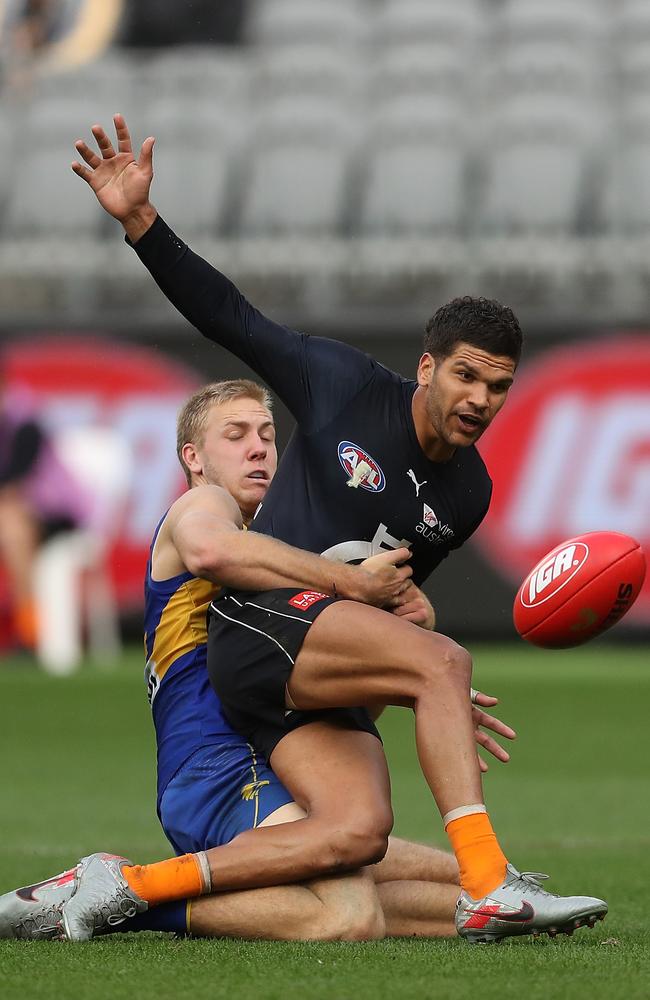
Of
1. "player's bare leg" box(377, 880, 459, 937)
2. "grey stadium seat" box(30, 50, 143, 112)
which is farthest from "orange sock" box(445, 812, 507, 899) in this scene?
"grey stadium seat" box(30, 50, 143, 112)

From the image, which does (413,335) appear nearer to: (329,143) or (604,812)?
(329,143)

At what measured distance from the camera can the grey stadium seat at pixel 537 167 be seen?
662 inches

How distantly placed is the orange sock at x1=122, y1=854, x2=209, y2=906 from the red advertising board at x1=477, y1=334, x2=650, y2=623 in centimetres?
1023

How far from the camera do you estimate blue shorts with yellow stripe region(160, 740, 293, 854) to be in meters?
4.52

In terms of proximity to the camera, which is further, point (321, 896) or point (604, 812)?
point (604, 812)

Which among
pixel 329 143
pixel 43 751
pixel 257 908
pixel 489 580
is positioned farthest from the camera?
pixel 329 143

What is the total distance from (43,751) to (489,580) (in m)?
5.34

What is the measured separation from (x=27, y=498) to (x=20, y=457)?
0.37 meters

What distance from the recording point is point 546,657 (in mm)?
14961

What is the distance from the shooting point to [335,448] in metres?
4.67

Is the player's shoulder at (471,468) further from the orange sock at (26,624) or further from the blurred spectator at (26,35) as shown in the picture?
the blurred spectator at (26,35)

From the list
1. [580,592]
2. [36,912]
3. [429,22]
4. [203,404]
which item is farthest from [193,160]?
[36,912]

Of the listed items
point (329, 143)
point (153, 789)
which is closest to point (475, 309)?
point (153, 789)

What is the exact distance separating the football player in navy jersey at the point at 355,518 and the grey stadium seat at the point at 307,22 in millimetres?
16122
